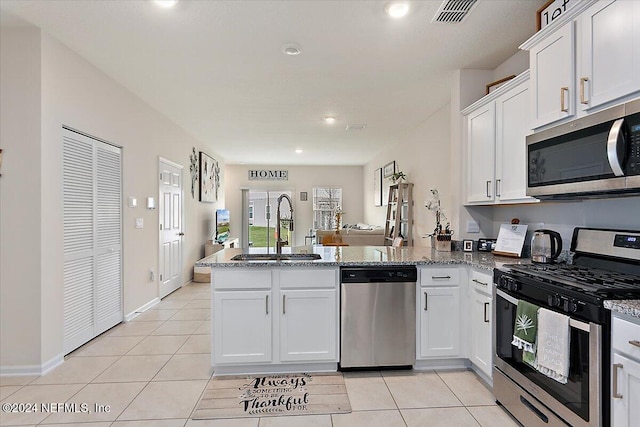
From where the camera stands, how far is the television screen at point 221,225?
729 centimetres

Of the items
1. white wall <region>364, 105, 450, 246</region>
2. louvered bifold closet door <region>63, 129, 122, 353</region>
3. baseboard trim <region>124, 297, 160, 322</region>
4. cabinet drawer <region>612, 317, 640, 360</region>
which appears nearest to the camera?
cabinet drawer <region>612, 317, 640, 360</region>

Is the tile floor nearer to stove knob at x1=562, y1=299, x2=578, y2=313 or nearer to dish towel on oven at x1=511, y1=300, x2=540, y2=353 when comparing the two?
dish towel on oven at x1=511, y1=300, x2=540, y2=353

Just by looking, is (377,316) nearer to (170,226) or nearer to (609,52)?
(609,52)

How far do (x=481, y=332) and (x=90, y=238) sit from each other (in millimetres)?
3502

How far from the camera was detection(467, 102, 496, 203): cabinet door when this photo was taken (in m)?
2.84

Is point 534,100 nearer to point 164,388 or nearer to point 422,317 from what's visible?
point 422,317

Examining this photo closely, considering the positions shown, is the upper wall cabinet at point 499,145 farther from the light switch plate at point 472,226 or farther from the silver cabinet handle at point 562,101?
the silver cabinet handle at point 562,101

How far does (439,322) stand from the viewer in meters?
2.66

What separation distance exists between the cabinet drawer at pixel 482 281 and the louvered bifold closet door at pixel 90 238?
3346 millimetres

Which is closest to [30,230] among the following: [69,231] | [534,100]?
[69,231]

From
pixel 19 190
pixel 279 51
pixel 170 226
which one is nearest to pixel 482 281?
pixel 279 51

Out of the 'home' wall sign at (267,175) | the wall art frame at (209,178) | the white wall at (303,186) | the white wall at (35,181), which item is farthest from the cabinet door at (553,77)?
the 'home' wall sign at (267,175)

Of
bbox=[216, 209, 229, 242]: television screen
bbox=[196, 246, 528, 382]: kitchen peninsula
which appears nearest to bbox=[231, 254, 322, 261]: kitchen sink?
bbox=[196, 246, 528, 382]: kitchen peninsula

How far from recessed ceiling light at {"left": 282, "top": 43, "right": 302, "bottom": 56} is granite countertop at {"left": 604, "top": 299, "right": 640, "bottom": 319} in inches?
103
